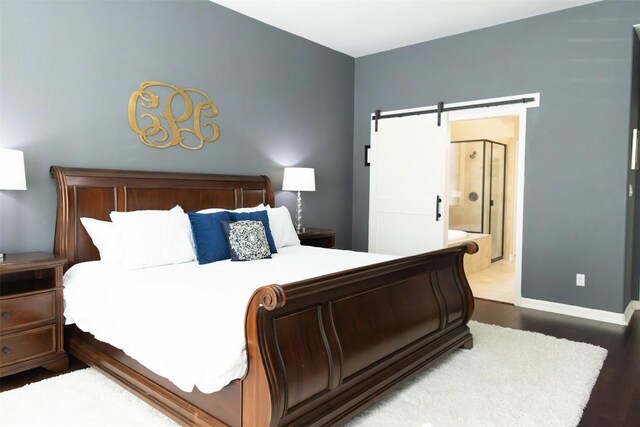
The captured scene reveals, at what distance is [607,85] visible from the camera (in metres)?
4.07

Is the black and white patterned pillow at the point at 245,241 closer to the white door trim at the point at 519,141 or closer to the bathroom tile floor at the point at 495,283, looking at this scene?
the white door trim at the point at 519,141

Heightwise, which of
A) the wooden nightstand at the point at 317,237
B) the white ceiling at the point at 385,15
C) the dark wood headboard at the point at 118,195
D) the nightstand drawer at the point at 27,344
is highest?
the white ceiling at the point at 385,15

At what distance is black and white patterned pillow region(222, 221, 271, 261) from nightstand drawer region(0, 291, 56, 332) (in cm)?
116

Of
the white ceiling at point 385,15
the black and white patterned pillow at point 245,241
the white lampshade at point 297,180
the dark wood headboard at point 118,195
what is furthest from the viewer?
the white lampshade at point 297,180

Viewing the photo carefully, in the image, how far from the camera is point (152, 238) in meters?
3.08

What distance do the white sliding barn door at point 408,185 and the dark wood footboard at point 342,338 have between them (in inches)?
85.9

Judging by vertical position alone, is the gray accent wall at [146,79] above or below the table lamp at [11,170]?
above

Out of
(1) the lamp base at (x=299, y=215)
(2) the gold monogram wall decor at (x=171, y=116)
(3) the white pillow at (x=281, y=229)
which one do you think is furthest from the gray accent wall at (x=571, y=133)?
(2) the gold monogram wall decor at (x=171, y=116)

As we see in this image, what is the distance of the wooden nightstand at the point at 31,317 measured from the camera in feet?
8.63

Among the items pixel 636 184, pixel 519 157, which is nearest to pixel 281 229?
pixel 519 157

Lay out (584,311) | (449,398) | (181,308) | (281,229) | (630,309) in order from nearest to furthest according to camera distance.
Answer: (181,308)
(449,398)
(281,229)
(584,311)
(630,309)

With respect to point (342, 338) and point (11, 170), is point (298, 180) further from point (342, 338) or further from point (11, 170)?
point (342, 338)

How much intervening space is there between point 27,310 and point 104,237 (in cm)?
63

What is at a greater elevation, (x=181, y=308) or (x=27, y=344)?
(x=181, y=308)
